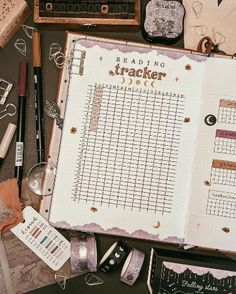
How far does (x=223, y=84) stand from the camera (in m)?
0.80

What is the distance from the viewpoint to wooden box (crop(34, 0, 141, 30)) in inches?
32.6

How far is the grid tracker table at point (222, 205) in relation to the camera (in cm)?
80

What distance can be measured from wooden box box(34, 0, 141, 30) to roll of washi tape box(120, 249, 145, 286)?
41cm

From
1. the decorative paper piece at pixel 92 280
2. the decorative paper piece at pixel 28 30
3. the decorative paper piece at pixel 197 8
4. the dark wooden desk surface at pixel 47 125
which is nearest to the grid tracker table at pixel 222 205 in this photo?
the dark wooden desk surface at pixel 47 125

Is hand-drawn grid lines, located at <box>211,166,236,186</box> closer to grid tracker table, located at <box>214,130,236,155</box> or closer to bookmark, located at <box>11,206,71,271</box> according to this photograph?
grid tracker table, located at <box>214,130,236,155</box>

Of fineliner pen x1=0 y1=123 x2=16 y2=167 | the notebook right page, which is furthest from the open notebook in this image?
fineliner pen x1=0 y1=123 x2=16 y2=167

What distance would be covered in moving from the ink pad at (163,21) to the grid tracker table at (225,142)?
0.64 feet

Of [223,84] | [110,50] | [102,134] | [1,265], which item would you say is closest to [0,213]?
[1,265]

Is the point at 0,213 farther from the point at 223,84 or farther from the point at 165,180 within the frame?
the point at 223,84

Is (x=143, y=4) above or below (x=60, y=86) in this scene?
above

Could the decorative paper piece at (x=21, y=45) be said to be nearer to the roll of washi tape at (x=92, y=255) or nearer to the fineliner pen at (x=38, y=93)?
the fineliner pen at (x=38, y=93)

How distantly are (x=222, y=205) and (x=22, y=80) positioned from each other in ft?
1.38

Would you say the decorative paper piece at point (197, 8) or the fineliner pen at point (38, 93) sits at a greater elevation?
the decorative paper piece at point (197, 8)

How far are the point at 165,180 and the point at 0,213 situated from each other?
30cm
